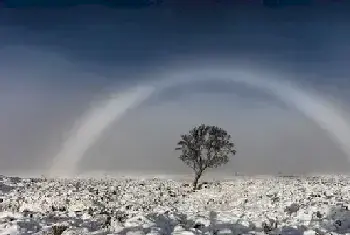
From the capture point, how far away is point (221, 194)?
36781 millimetres

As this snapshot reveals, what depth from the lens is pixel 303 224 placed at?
56.9ft

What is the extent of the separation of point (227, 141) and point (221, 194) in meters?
15.2

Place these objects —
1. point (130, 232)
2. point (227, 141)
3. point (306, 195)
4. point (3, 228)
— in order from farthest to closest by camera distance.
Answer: point (227, 141)
point (306, 195)
point (3, 228)
point (130, 232)

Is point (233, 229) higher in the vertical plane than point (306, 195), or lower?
lower

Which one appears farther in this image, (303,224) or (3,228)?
(303,224)

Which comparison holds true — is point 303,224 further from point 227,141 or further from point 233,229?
point 227,141

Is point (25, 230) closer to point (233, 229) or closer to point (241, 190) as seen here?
point (233, 229)


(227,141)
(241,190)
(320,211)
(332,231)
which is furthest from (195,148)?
(332,231)

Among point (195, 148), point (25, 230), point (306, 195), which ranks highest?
point (195, 148)

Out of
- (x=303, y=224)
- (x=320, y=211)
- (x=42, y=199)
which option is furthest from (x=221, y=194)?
(x=303, y=224)

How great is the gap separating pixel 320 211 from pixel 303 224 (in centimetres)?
324

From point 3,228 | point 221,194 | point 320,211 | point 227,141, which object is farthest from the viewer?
point 227,141

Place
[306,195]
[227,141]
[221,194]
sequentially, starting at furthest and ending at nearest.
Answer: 1. [227,141]
2. [221,194]
3. [306,195]

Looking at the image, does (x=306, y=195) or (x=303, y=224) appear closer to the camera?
(x=303, y=224)
